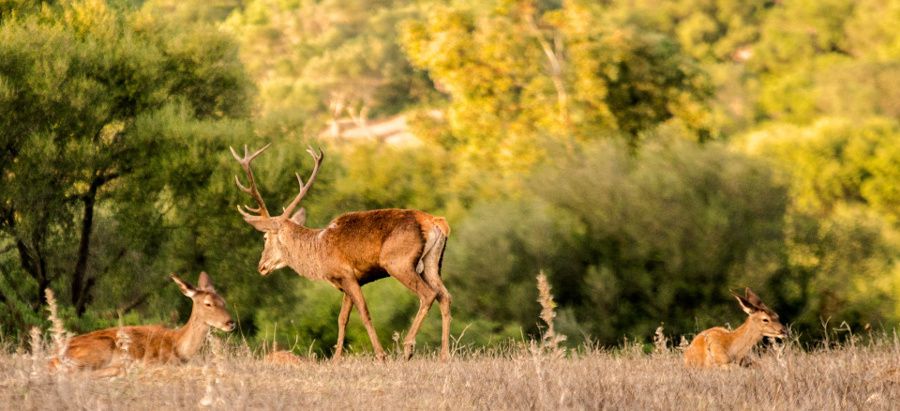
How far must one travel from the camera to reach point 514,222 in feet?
84.7

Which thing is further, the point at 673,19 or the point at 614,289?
the point at 673,19

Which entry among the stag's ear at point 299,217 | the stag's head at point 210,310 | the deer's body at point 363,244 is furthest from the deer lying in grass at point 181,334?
the stag's ear at point 299,217

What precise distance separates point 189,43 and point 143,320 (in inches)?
231

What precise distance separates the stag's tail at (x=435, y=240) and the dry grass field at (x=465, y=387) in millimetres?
2614

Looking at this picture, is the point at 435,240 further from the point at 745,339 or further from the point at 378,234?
the point at 745,339

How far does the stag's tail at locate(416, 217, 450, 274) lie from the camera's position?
44.8 ft

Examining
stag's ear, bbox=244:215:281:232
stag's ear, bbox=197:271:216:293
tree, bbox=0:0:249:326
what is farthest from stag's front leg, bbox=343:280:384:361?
tree, bbox=0:0:249:326

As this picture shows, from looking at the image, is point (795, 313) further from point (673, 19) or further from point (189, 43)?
point (673, 19)

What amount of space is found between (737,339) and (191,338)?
14.8 ft

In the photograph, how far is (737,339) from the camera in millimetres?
12305

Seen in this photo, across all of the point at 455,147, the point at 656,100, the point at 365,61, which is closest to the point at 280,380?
the point at 656,100

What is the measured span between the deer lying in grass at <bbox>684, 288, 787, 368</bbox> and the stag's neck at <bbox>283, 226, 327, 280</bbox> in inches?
150

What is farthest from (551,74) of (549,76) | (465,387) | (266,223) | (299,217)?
(465,387)

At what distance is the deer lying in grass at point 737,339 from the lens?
12045mm
